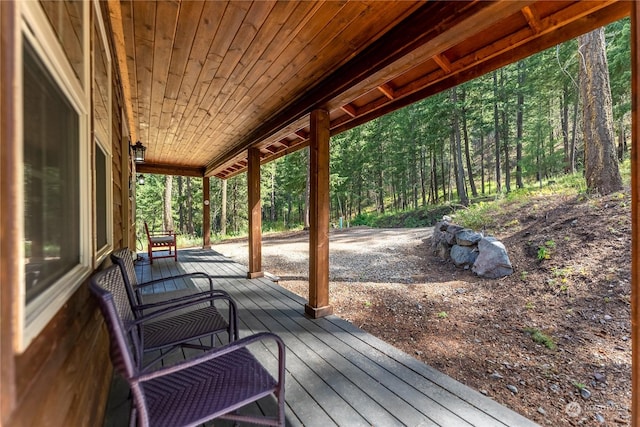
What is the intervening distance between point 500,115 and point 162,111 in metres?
17.3

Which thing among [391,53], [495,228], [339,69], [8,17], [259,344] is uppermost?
[339,69]

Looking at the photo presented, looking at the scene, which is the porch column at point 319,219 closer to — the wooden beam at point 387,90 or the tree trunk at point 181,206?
the wooden beam at point 387,90

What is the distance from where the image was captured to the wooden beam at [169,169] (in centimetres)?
692

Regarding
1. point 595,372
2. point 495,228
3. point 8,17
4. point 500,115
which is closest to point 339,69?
point 8,17

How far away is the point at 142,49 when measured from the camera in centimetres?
208

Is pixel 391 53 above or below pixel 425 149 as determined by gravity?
below

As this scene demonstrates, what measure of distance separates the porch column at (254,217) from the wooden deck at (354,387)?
Answer: 1619mm

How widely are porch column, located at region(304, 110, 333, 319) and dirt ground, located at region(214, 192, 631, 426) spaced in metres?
0.87

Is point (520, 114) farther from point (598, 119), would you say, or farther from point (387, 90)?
point (387, 90)

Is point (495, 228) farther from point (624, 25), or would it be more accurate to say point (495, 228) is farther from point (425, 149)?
point (425, 149)

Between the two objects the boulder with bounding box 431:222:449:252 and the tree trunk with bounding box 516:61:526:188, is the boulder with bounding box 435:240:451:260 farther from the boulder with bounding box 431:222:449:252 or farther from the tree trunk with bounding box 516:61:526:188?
the tree trunk with bounding box 516:61:526:188

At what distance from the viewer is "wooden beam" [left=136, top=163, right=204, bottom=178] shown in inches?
272

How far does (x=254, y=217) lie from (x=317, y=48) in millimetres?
3104

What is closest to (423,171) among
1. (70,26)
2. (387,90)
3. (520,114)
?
(520,114)
